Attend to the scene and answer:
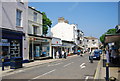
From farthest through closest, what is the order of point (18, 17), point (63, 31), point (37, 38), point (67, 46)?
point (63, 31) → point (67, 46) → point (37, 38) → point (18, 17)

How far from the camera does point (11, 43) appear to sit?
63.5 feet

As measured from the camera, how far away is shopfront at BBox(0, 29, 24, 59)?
58.6ft

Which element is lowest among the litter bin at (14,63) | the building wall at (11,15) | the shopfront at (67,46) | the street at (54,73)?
the street at (54,73)

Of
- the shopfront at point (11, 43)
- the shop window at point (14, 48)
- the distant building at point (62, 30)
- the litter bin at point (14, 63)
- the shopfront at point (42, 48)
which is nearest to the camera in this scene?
the litter bin at point (14, 63)

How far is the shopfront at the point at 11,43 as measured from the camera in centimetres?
1787

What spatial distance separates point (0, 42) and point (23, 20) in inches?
245

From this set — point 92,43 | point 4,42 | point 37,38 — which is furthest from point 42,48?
point 92,43

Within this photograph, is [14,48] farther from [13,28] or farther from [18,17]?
[18,17]

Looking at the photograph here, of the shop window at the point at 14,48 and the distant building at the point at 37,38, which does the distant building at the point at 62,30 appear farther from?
the shop window at the point at 14,48

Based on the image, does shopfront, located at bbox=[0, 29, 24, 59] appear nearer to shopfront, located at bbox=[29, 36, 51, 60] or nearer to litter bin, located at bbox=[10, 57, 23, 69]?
litter bin, located at bbox=[10, 57, 23, 69]

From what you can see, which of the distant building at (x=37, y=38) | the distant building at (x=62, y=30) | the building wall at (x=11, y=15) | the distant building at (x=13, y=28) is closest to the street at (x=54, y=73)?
the distant building at (x=13, y=28)

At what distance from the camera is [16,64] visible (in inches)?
632

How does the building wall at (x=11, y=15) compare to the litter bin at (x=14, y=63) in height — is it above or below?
above

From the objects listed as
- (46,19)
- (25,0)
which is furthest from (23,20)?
(46,19)
